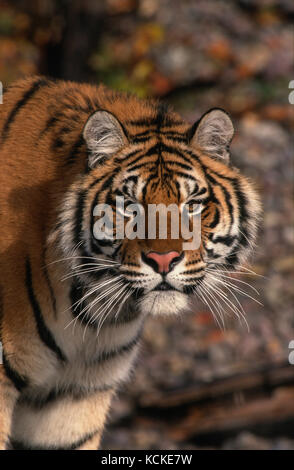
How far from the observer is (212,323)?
596cm

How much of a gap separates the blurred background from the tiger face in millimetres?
723

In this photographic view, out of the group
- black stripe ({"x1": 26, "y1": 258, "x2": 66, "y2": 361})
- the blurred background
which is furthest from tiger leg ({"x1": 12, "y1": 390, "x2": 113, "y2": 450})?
the blurred background

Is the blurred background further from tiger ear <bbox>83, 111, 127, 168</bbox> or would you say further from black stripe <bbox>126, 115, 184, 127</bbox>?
tiger ear <bbox>83, 111, 127, 168</bbox>

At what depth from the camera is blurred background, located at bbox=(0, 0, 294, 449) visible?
4816 millimetres

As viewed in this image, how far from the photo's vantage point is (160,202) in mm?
2742

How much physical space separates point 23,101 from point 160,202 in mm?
896

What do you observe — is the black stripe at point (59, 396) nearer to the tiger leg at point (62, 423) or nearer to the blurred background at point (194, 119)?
the tiger leg at point (62, 423)

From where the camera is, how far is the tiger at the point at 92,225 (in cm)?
279

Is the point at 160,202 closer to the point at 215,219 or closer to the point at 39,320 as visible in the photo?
the point at 215,219

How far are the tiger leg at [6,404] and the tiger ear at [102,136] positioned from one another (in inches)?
35.1

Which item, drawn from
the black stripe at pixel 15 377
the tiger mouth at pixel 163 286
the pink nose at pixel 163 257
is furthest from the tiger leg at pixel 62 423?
the pink nose at pixel 163 257

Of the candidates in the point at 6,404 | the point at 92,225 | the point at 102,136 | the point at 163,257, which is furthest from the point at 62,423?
the point at 102,136
